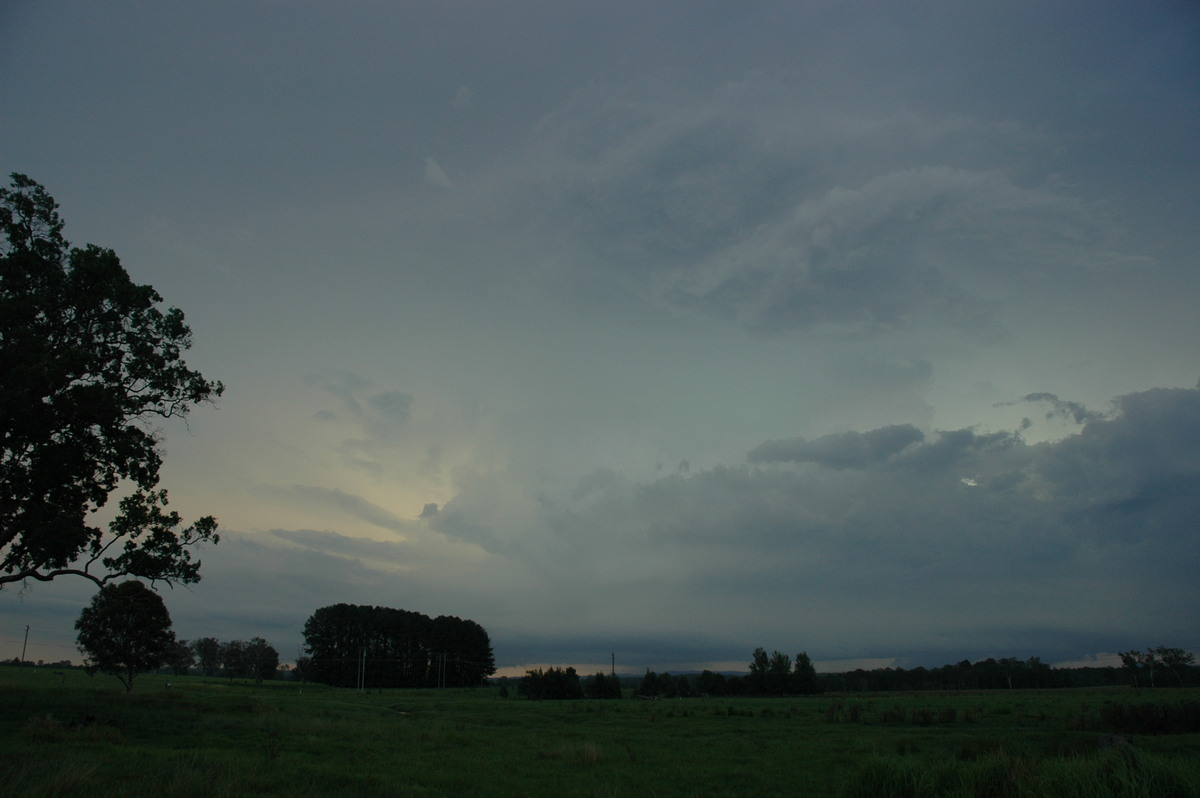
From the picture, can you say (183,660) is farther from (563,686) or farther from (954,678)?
(954,678)

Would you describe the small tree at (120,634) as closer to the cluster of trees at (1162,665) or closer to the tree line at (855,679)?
the tree line at (855,679)

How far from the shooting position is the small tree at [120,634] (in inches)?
1663

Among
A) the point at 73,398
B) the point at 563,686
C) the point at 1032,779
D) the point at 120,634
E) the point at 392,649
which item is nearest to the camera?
the point at 1032,779

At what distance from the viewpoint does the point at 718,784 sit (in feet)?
59.9

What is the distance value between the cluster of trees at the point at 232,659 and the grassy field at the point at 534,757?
11392 centimetres

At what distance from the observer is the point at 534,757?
73.0ft

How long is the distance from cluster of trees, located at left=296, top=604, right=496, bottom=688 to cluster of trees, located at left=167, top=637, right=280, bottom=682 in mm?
6216

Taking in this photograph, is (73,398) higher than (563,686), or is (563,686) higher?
(73,398)

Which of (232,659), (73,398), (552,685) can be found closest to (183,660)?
(232,659)

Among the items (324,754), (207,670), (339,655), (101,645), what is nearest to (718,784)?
(324,754)

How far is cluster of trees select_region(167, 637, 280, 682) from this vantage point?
12962 cm

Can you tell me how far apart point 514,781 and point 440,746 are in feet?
29.2

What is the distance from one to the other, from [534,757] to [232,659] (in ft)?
470

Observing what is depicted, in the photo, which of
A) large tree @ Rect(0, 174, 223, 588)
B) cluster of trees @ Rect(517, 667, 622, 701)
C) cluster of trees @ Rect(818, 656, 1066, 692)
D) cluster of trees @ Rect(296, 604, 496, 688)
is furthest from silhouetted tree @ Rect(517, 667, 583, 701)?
large tree @ Rect(0, 174, 223, 588)
